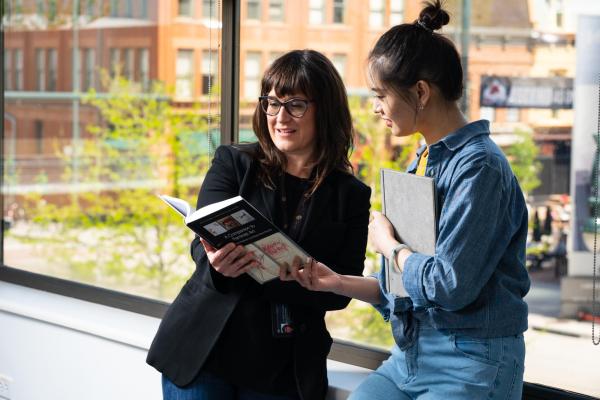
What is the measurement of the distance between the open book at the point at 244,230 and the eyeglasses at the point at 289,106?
34 cm

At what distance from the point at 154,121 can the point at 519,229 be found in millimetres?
2964

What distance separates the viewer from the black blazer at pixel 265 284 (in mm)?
2113

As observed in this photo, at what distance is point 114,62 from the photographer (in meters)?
4.47

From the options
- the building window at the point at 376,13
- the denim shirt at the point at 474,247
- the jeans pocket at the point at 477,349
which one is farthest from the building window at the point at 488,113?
the jeans pocket at the point at 477,349

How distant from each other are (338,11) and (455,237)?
6.75 ft

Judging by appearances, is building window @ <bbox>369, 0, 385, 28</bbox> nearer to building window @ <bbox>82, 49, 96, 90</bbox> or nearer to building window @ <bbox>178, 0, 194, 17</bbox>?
building window @ <bbox>178, 0, 194, 17</bbox>

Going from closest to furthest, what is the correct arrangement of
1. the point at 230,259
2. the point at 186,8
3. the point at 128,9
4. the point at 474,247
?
the point at 474,247 → the point at 230,259 → the point at 186,8 → the point at 128,9

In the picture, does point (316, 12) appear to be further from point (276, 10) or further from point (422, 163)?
point (422, 163)

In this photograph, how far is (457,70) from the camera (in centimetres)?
168

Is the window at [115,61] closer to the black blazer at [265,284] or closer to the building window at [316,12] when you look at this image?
the building window at [316,12]

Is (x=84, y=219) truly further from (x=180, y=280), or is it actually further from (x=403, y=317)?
(x=403, y=317)

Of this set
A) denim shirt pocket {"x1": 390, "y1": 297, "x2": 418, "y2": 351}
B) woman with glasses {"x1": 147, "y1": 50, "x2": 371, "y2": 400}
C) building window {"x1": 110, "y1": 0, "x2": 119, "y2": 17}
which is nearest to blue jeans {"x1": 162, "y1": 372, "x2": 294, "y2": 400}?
woman with glasses {"x1": 147, "y1": 50, "x2": 371, "y2": 400}

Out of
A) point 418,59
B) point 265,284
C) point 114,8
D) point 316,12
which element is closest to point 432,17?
point 418,59

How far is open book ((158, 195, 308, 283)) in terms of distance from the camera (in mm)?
1760
